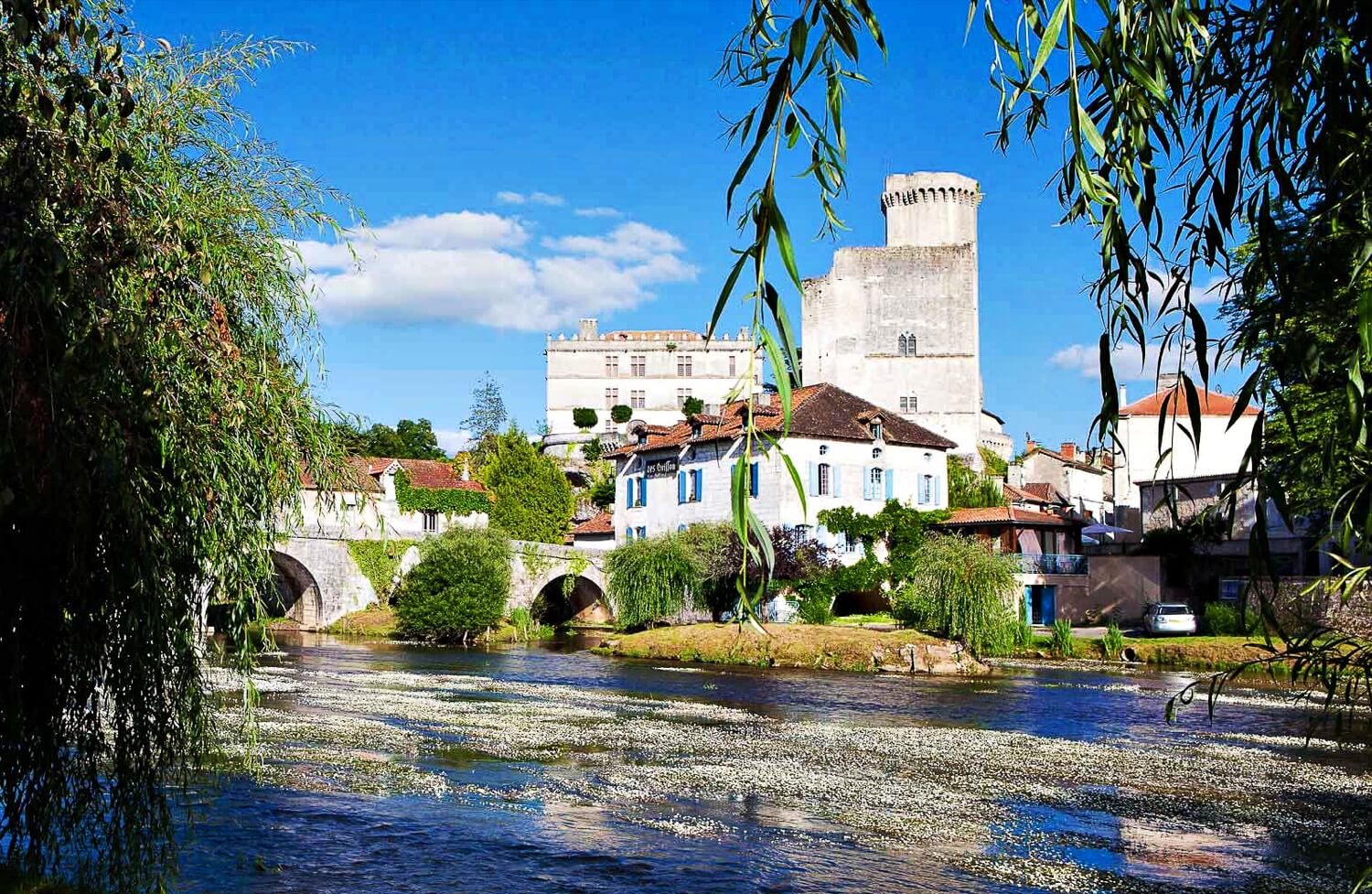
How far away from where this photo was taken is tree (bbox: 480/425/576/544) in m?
61.0

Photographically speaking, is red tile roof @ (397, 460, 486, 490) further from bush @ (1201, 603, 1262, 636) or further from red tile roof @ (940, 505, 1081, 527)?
bush @ (1201, 603, 1262, 636)

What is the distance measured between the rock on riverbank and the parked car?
367 inches

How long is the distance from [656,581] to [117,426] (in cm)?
3538

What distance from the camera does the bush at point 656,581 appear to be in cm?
4122

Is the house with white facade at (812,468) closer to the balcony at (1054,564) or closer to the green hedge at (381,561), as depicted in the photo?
the balcony at (1054,564)

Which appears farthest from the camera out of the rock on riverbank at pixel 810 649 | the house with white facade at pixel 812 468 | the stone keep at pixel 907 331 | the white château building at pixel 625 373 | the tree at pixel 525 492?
the white château building at pixel 625 373

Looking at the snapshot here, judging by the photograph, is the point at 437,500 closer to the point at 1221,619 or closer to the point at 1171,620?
the point at 1171,620

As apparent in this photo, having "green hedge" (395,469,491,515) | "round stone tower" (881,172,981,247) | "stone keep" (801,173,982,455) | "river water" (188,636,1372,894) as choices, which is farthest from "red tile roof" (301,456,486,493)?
"round stone tower" (881,172,981,247)

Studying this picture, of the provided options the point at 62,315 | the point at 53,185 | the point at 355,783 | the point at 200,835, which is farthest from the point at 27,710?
the point at 355,783

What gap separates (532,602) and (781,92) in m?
46.6

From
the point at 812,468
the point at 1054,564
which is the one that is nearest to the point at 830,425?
the point at 812,468

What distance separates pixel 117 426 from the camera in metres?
6.21

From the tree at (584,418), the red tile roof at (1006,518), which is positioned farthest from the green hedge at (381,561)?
the tree at (584,418)

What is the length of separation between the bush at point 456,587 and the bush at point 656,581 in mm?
4701
